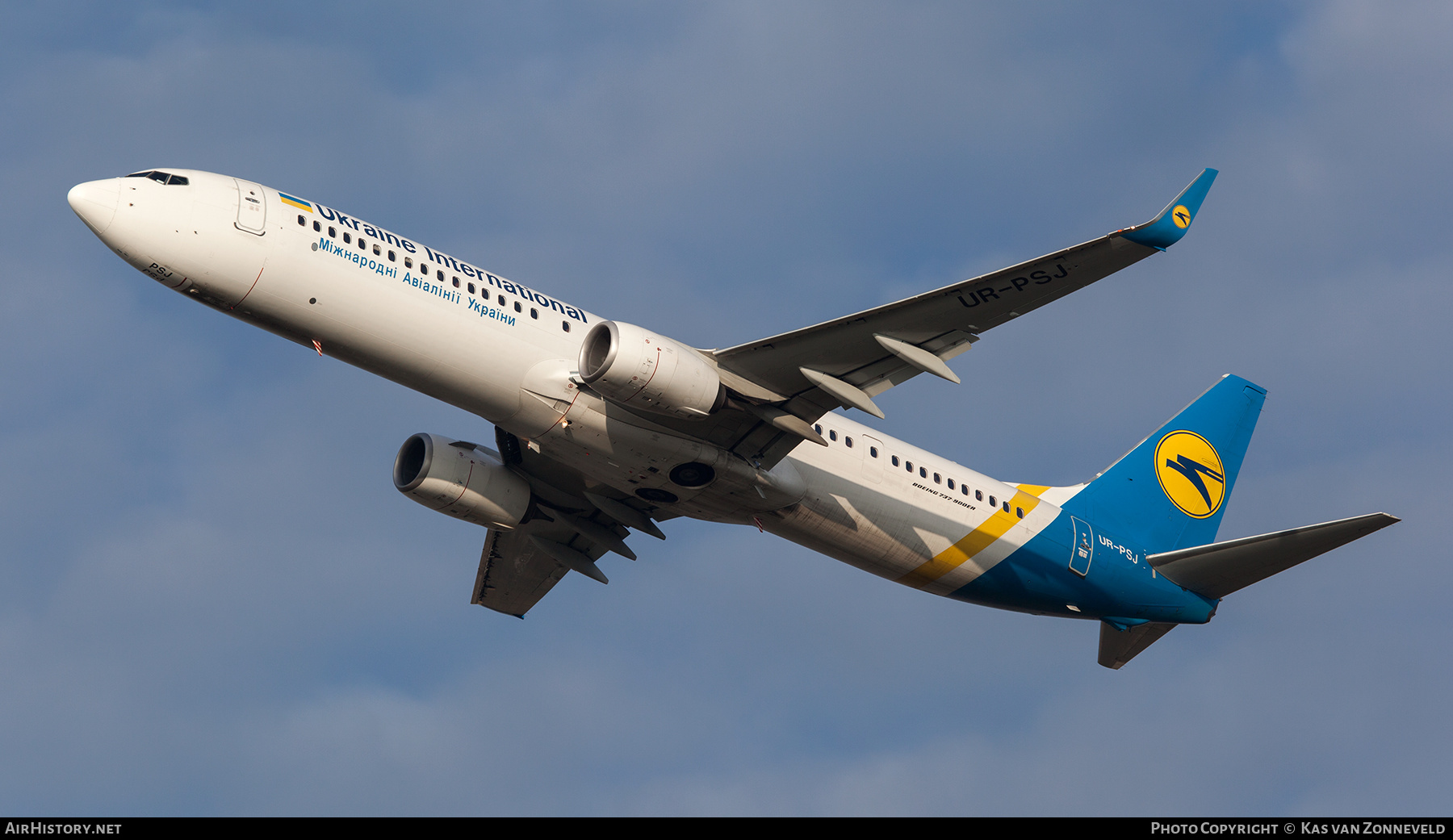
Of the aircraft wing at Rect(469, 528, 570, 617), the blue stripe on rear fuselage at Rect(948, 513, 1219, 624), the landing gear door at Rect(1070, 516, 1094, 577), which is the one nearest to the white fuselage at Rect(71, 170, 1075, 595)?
the blue stripe on rear fuselage at Rect(948, 513, 1219, 624)

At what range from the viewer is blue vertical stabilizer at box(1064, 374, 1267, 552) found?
38562 millimetres

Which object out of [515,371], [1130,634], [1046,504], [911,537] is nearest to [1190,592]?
[1130,634]

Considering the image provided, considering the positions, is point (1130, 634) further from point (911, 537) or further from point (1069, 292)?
point (1069, 292)

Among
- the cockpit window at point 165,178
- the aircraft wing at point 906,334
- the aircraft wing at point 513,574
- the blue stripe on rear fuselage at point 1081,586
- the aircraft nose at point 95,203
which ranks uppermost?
the cockpit window at point 165,178

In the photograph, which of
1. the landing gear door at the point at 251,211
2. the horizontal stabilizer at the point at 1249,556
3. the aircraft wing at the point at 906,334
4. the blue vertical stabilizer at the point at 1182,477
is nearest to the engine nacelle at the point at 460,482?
the aircraft wing at the point at 906,334

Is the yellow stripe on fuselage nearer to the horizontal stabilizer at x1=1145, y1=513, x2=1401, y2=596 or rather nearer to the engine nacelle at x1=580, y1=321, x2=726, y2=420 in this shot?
the horizontal stabilizer at x1=1145, y1=513, x2=1401, y2=596

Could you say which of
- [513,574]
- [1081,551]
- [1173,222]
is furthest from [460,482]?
[1173,222]

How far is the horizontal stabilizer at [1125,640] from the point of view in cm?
3775

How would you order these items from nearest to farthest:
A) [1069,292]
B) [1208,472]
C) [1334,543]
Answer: [1069,292], [1334,543], [1208,472]

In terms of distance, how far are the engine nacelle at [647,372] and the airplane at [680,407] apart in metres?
0.04

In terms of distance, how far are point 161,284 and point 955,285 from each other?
16.2 metres

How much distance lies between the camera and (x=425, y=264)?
2939cm

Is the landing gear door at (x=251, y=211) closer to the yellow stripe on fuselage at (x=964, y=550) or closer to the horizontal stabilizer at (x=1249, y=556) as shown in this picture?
the yellow stripe on fuselage at (x=964, y=550)

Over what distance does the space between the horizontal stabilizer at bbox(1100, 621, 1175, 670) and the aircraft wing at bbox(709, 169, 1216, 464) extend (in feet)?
42.5
